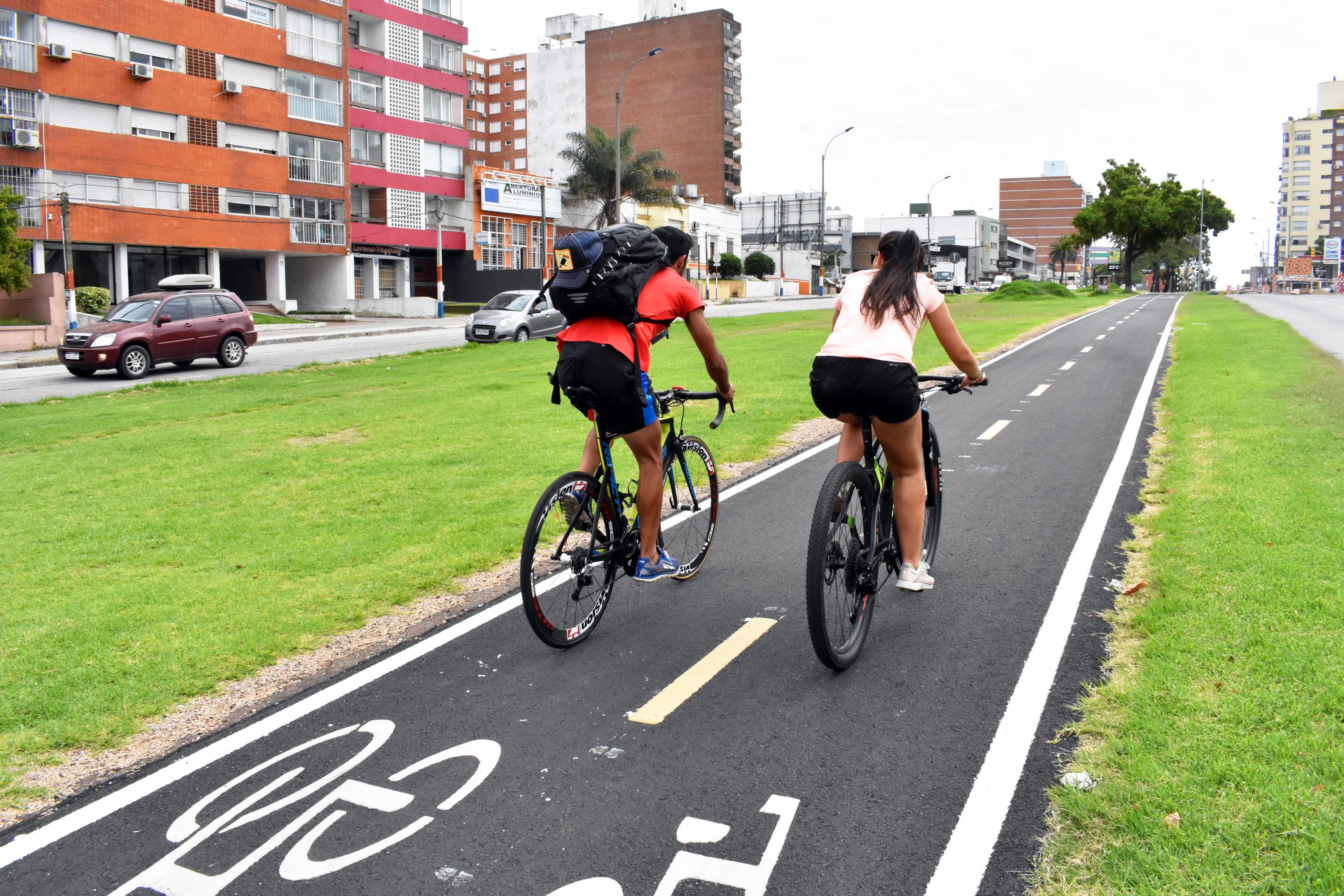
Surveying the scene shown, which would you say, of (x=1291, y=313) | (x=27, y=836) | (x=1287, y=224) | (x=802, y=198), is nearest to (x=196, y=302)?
(x=27, y=836)

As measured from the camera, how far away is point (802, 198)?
386 feet

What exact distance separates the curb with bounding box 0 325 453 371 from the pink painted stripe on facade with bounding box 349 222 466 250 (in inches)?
637

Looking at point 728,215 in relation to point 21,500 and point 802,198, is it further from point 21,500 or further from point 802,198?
point 21,500

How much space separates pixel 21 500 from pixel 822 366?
7100 mm

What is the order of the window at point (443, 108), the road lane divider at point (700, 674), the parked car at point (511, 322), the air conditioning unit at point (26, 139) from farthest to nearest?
the window at point (443, 108) → the air conditioning unit at point (26, 139) → the parked car at point (511, 322) → the road lane divider at point (700, 674)

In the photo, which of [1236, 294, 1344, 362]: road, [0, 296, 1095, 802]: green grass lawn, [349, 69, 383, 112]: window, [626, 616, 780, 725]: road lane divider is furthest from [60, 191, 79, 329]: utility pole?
[1236, 294, 1344, 362]: road

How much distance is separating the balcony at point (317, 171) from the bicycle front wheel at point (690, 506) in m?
46.1

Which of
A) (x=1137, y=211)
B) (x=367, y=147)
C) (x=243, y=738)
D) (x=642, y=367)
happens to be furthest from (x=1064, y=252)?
(x=243, y=738)

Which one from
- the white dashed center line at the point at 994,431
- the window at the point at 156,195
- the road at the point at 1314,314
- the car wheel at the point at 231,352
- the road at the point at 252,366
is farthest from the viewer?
the window at the point at 156,195

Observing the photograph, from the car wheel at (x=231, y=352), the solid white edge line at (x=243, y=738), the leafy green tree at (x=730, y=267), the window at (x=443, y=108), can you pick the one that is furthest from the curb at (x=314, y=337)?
the leafy green tree at (x=730, y=267)

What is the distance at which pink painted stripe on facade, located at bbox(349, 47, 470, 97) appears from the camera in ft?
182

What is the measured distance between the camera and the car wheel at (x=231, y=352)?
23.8 meters

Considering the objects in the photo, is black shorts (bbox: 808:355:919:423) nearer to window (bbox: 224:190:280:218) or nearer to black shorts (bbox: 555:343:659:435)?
black shorts (bbox: 555:343:659:435)

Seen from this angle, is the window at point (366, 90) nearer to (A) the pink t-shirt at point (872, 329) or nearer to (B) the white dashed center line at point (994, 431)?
(B) the white dashed center line at point (994, 431)
